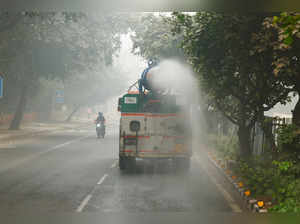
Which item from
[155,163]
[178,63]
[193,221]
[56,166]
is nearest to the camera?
[193,221]

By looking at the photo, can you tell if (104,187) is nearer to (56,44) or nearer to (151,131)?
(151,131)

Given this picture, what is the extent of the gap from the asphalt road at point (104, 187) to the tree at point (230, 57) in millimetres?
3120

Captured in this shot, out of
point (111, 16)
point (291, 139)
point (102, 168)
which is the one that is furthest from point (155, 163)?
point (111, 16)

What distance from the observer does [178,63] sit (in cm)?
2747

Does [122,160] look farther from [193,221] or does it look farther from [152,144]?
[193,221]

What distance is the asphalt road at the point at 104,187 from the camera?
32.4 ft

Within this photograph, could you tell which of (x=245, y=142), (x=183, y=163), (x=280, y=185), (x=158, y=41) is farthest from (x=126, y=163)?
(x=158, y=41)

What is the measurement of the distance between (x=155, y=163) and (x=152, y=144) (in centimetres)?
310

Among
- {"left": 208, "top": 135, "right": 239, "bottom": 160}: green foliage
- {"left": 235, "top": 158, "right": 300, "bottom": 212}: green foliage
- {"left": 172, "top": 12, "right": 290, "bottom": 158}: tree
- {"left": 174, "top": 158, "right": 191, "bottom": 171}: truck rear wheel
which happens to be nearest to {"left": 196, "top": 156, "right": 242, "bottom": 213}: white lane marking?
{"left": 235, "top": 158, "right": 300, "bottom": 212}: green foliage

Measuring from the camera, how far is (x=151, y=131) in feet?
51.8

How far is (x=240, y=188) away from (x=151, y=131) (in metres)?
4.97

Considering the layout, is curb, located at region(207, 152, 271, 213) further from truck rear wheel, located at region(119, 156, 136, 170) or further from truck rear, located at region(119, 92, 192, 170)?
truck rear wheel, located at region(119, 156, 136, 170)

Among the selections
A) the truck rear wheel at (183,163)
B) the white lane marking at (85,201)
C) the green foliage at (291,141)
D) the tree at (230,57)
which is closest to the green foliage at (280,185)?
the green foliage at (291,141)

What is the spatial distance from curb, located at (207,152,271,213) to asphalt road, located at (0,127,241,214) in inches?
9.6
